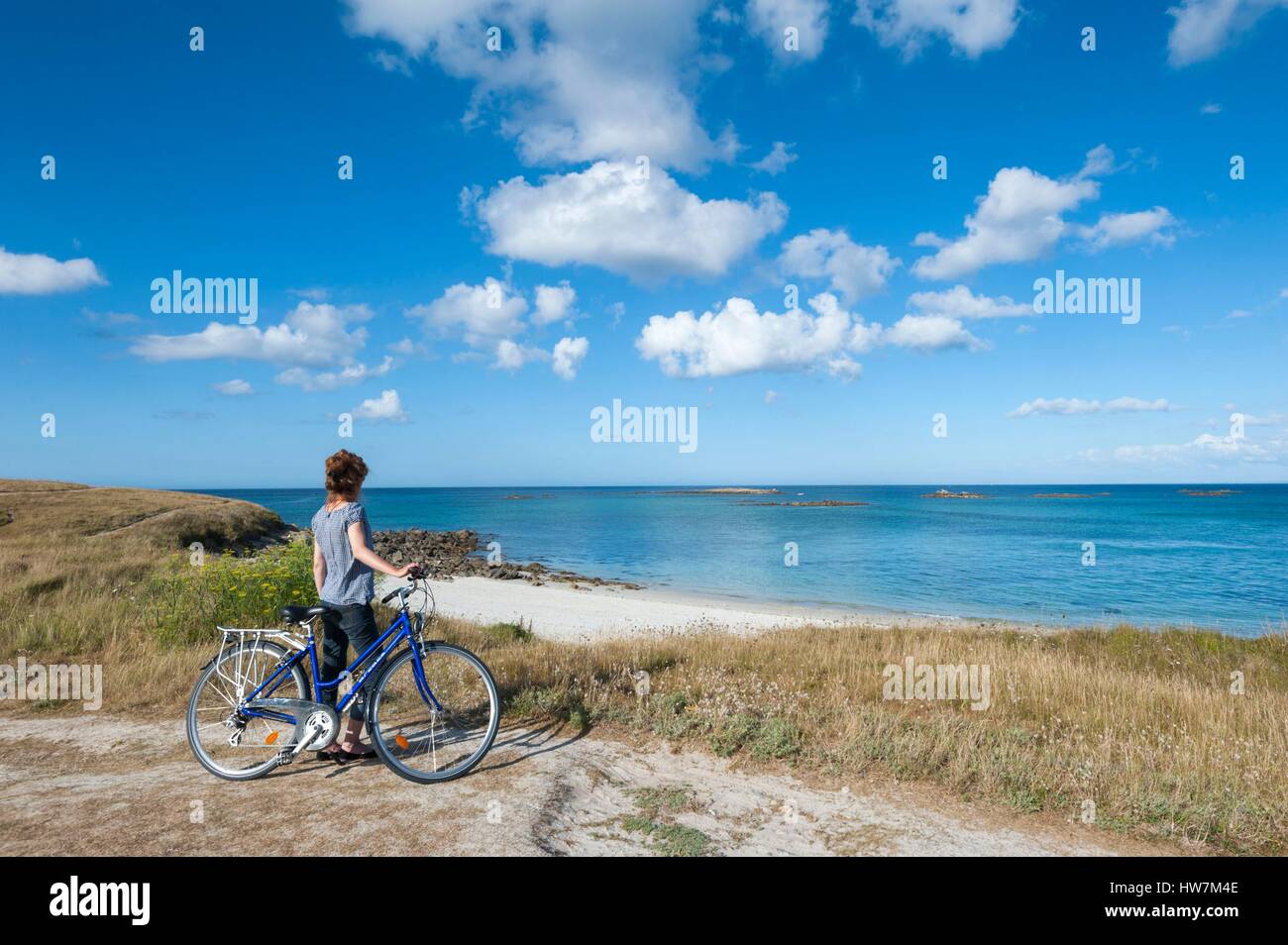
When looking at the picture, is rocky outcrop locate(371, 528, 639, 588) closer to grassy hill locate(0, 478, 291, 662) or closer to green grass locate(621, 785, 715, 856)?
grassy hill locate(0, 478, 291, 662)

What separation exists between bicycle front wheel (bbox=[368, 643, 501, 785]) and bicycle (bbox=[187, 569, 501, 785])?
0.01 meters

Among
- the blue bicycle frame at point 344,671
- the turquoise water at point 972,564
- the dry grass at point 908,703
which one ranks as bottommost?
the turquoise water at point 972,564

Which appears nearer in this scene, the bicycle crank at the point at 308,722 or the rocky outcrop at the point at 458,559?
the bicycle crank at the point at 308,722

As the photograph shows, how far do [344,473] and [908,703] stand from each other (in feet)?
25.8

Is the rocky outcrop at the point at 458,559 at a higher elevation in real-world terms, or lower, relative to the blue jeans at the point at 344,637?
lower

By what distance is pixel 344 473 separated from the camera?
19.1ft

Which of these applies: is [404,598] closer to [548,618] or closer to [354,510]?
[354,510]

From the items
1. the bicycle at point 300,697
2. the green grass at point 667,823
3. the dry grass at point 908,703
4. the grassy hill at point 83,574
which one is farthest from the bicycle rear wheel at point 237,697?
the grassy hill at point 83,574

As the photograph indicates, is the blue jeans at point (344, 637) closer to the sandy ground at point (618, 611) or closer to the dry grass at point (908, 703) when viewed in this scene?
the dry grass at point (908, 703)

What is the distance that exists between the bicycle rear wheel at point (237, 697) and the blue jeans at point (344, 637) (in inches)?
8.5

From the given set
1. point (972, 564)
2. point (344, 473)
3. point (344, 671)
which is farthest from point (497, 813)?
point (972, 564)

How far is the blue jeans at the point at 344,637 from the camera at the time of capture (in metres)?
5.80

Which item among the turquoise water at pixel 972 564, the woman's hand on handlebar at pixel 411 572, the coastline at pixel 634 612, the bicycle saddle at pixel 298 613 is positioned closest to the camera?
the woman's hand on handlebar at pixel 411 572
